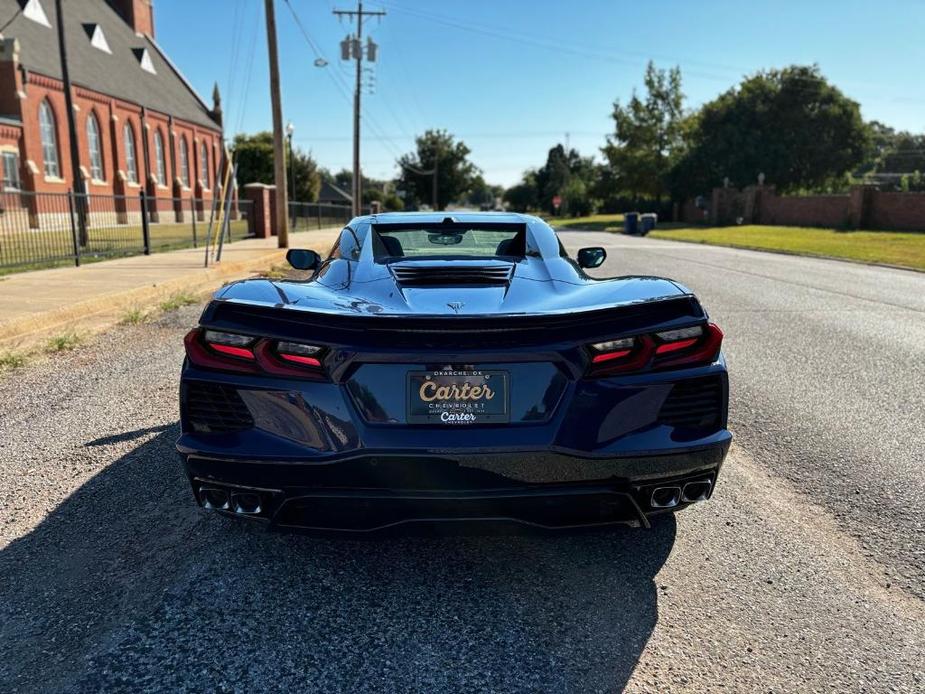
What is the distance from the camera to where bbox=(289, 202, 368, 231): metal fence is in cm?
3481

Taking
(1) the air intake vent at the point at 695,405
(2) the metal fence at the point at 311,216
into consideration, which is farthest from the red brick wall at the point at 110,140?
(1) the air intake vent at the point at 695,405

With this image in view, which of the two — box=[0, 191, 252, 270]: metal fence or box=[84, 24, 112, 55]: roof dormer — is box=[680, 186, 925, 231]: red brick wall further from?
box=[84, 24, 112, 55]: roof dormer

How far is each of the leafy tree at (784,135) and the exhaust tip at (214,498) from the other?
58.2 metres

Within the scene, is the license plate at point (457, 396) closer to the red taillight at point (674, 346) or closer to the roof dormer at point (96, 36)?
the red taillight at point (674, 346)

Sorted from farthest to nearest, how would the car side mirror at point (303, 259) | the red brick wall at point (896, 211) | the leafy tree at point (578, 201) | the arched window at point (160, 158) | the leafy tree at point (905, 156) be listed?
the leafy tree at point (905, 156)
the leafy tree at point (578, 201)
the arched window at point (160, 158)
the red brick wall at point (896, 211)
the car side mirror at point (303, 259)

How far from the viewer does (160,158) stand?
48.7 m

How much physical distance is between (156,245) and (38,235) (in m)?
5.08

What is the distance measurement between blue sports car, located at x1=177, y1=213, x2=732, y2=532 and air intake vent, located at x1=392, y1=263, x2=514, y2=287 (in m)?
0.32

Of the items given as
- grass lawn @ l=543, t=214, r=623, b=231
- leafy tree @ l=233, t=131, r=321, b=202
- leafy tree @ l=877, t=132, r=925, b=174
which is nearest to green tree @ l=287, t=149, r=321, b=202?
leafy tree @ l=233, t=131, r=321, b=202

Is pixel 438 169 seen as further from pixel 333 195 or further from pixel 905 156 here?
pixel 905 156

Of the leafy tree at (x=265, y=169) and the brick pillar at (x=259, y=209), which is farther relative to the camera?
the leafy tree at (x=265, y=169)

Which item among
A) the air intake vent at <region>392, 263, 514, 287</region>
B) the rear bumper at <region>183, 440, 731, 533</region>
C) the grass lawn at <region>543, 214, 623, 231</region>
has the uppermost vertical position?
the air intake vent at <region>392, 263, 514, 287</region>

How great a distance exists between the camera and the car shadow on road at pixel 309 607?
92.3 inches

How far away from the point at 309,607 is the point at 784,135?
61068 millimetres
